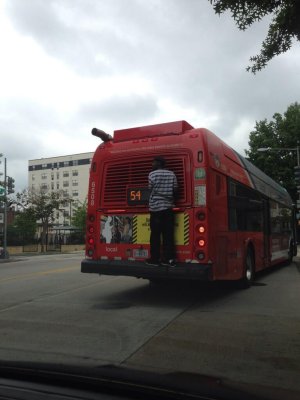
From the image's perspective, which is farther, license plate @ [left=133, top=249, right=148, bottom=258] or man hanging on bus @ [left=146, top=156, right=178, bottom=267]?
license plate @ [left=133, top=249, right=148, bottom=258]

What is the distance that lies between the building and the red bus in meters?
111

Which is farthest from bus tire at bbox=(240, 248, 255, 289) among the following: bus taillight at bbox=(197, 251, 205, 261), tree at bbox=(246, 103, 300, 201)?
tree at bbox=(246, 103, 300, 201)

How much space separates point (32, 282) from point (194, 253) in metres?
6.33

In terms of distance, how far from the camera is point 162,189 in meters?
9.06

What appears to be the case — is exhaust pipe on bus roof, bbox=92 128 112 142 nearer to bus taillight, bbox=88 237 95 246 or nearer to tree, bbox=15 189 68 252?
bus taillight, bbox=88 237 95 246

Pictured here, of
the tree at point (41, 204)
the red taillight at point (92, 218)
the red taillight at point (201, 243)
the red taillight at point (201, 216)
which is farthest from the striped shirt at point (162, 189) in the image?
the tree at point (41, 204)

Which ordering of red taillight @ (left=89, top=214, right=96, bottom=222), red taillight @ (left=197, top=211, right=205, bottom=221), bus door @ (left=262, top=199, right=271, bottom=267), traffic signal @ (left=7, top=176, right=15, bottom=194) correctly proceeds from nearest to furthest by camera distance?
1. red taillight @ (left=197, top=211, right=205, bottom=221)
2. red taillight @ (left=89, top=214, right=96, bottom=222)
3. bus door @ (left=262, top=199, right=271, bottom=267)
4. traffic signal @ (left=7, top=176, right=15, bottom=194)

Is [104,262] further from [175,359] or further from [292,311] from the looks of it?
[175,359]

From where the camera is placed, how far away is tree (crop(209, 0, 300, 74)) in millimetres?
5109

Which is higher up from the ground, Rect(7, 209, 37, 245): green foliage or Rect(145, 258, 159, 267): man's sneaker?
Rect(7, 209, 37, 245): green foliage

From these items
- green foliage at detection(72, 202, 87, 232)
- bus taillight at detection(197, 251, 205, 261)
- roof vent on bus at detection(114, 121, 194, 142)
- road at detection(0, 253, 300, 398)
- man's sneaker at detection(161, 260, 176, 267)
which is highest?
green foliage at detection(72, 202, 87, 232)

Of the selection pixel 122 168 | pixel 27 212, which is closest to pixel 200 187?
pixel 122 168

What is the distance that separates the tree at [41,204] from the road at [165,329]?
3990 cm

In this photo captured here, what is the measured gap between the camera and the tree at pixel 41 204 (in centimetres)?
5097
